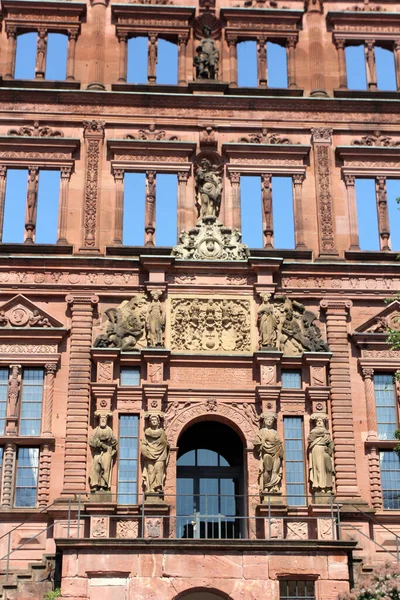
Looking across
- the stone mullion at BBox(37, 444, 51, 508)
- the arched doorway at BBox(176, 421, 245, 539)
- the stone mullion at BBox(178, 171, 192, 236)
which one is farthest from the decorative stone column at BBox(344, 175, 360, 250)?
the stone mullion at BBox(37, 444, 51, 508)

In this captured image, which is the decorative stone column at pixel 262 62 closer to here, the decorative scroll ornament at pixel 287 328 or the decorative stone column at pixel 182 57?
the decorative stone column at pixel 182 57

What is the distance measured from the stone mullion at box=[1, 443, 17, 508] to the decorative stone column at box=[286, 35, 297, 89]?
1420 cm

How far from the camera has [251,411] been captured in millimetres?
27922

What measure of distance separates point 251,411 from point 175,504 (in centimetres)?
326

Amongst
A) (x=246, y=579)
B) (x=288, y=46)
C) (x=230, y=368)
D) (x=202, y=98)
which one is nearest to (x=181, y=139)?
(x=202, y=98)

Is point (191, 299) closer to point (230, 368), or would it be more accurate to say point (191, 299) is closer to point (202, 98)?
point (230, 368)

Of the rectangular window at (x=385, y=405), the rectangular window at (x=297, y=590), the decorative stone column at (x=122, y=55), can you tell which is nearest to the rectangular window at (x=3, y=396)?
the rectangular window at (x=297, y=590)

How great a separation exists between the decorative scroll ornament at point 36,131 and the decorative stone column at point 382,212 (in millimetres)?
9740

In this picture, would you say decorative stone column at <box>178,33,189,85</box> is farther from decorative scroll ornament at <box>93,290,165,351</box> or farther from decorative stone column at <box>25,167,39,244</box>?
decorative scroll ornament at <box>93,290,165,351</box>

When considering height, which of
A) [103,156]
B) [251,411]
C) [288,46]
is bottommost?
[251,411]

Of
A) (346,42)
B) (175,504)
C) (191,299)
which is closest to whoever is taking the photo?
(175,504)

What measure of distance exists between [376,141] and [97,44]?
9.35 m

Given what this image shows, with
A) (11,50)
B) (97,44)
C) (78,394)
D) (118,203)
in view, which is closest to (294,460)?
(78,394)

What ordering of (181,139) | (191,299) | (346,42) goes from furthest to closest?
(346,42), (181,139), (191,299)
